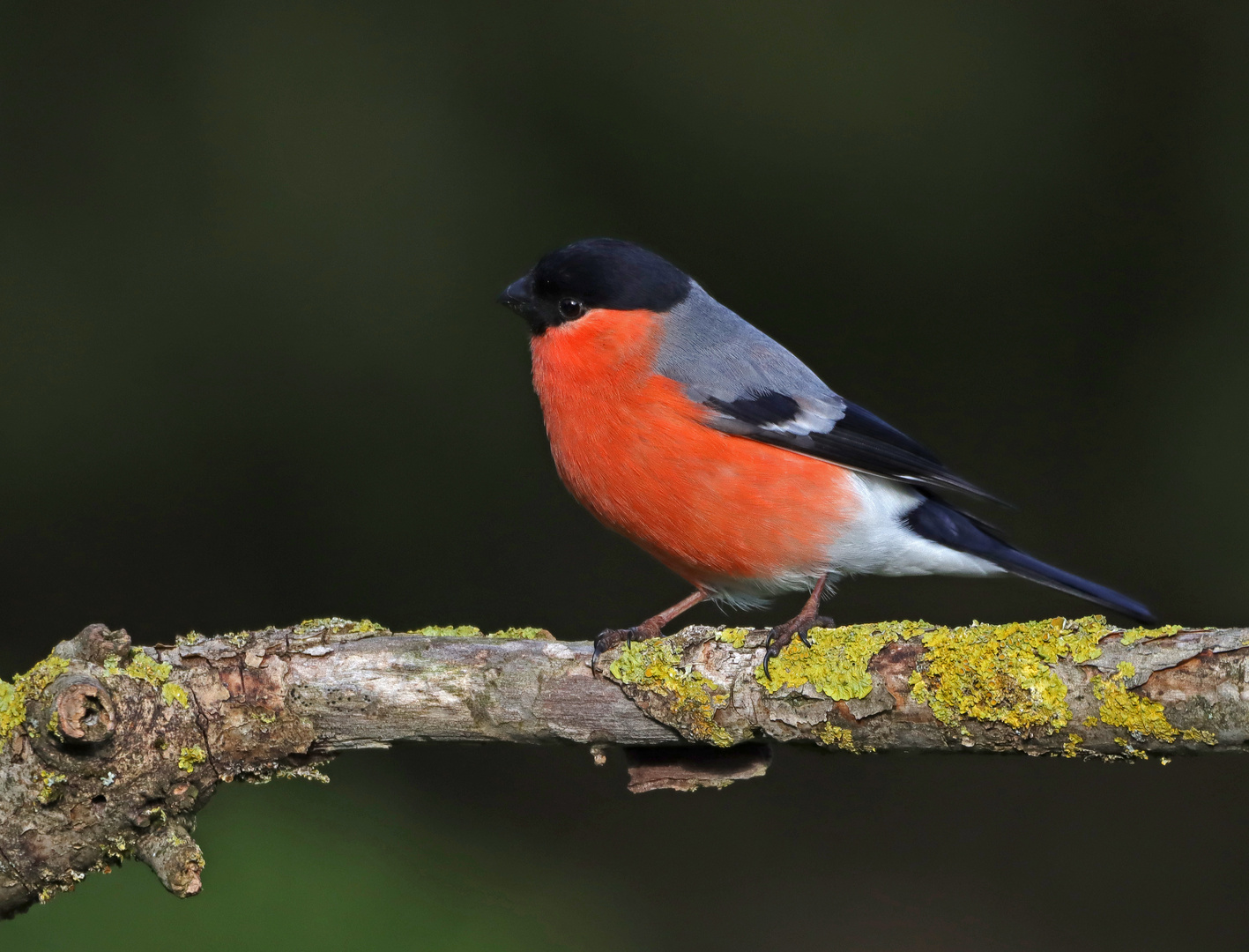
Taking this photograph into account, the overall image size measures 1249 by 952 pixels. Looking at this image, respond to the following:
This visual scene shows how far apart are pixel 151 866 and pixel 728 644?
151cm

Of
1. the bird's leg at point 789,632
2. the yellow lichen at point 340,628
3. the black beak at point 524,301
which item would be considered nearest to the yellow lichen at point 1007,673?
the bird's leg at point 789,632

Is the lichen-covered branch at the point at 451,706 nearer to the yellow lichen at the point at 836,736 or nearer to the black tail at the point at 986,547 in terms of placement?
the yellow lichen at the point at 836,736

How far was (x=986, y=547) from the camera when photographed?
11.5 feet

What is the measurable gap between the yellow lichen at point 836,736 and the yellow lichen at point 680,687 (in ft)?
0.74

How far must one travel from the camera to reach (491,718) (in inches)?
103

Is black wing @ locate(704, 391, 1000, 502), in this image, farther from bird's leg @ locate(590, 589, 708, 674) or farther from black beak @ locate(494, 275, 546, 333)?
black beak @ locate(494, 275, 546, 333)

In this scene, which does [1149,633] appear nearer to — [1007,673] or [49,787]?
[1007,673]

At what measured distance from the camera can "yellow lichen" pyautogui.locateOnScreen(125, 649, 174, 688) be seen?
2584 millimetres

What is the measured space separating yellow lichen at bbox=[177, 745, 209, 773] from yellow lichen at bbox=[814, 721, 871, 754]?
4.92 feet

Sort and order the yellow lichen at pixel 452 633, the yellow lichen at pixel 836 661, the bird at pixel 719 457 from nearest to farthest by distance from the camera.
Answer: the yellow lichen at pixel 836 661, the yellow lichen at pixel 452 633, the bird at pixel 719 457

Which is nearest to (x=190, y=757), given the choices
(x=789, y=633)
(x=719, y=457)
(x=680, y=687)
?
(x=680, y=687)

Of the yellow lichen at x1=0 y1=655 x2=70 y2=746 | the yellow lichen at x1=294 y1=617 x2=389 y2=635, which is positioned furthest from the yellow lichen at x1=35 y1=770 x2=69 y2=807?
the yellow lichen at x1=294 y1=617 x2=389 y2=635

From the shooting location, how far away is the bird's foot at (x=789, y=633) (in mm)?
2547

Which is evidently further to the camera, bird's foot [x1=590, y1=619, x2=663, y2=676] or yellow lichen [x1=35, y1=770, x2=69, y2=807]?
bird's foot [x1=590, y1=619, x2=663, y2=676]
